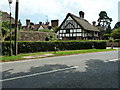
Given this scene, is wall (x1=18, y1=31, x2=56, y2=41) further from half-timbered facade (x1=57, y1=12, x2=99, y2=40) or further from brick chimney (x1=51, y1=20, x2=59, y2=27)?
brick chimney (x1=51, y1=20, x2=59, y2=27)

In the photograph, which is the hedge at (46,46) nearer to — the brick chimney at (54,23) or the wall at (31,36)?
the wall at (31,36)

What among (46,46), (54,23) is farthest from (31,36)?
(54,23)

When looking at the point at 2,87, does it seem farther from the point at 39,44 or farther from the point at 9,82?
the point at 39,44

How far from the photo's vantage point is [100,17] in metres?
88.1

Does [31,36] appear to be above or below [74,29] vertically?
below

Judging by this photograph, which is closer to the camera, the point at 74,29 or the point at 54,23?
the point at 74,29

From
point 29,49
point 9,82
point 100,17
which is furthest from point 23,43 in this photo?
point 100,17

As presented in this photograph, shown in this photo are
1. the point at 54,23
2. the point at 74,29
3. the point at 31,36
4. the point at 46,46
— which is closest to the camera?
the point at 46,46

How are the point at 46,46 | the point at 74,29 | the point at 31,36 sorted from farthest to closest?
the point at 74,29 → the point at 31,36 → the point at 46,46

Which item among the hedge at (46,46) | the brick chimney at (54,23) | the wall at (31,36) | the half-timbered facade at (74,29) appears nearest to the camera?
the hedge at (46,46)

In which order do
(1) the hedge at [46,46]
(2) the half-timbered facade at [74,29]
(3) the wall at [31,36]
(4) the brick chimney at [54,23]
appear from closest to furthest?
(1) the hedge at [46,46], (3) the wall at [31,36], (2) the half-timbered facade at [74,29], (4) the brick chimney at [54,23]

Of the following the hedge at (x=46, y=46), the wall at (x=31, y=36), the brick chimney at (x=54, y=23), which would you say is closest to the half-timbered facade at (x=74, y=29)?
the wall at (x=31, y=36)

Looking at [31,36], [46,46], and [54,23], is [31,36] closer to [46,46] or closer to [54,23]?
[46,46]

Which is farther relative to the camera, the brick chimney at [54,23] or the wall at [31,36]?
the brick chimney at [54,23]
